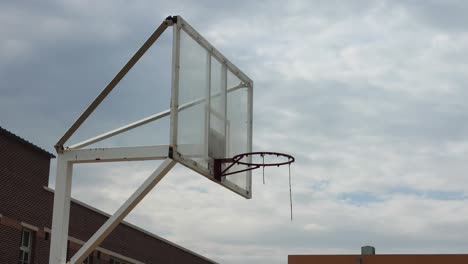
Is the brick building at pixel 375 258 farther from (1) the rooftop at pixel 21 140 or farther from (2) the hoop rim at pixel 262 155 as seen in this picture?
(2) the hoop rim at pixel 262 155

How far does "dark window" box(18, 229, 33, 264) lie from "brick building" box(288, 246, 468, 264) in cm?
1213

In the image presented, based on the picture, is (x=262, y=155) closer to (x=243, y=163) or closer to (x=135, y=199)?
(x=243, y=163)

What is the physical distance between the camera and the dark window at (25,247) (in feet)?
90.6

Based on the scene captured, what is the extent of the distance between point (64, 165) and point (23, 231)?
1176cm

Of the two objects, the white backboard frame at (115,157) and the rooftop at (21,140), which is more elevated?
the rooftop at (21,140)

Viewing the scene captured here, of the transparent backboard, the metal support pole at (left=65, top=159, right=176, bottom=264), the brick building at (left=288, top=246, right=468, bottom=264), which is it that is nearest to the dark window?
the brick building at (left=288, top=246, right=468, bottom=264)

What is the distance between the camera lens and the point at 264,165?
17.2 meters

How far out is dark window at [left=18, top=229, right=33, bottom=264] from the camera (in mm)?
27625

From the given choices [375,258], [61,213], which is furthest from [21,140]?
[375,258]

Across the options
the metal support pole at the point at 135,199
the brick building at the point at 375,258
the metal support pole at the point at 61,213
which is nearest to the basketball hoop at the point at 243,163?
the metal support pole at the point at 135,199

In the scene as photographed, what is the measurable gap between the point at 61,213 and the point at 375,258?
21.2 metres

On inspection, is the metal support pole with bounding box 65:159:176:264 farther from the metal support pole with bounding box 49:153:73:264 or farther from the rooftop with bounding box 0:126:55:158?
the rooftop with bounding box 0:126:55:158

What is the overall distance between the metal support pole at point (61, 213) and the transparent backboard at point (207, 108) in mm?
2616

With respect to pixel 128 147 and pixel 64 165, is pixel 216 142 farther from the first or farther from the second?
pixel 64 165
